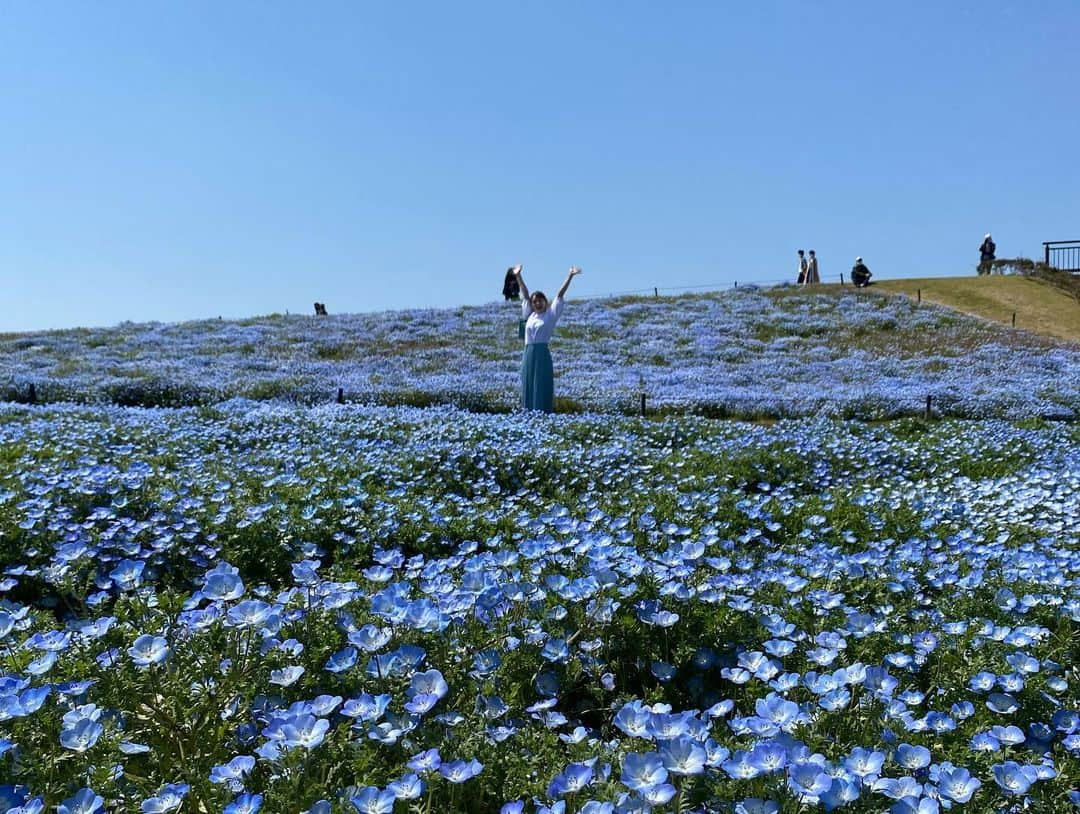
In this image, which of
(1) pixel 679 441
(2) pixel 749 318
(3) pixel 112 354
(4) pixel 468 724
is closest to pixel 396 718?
(4) pixel 468 724

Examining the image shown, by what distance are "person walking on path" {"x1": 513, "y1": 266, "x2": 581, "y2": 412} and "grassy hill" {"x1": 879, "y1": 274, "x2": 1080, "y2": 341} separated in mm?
18932

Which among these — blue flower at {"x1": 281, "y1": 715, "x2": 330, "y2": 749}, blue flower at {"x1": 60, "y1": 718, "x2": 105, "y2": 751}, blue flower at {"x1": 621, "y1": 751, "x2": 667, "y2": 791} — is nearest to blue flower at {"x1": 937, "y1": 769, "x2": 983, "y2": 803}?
blue flower at {"x1": 621, "y1": 751, "x2": 667, "y2": 791}

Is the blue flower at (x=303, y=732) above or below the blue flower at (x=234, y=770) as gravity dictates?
above

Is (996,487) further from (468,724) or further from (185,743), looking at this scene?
(185,743)

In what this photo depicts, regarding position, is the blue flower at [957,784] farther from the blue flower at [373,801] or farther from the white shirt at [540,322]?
the white shirt at [540,322]

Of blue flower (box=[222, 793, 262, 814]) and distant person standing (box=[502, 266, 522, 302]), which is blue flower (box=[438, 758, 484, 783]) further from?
distant person standing (box=[502, 266, 522, 302])

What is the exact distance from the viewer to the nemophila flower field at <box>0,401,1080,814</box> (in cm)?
202

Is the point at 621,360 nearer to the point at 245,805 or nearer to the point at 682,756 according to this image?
the point at 682,756

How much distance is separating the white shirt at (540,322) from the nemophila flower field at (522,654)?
596 cm

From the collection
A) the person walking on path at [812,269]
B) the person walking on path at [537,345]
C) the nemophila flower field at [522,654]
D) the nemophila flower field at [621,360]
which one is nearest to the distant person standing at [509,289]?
the nemophila flower field at [621,360]

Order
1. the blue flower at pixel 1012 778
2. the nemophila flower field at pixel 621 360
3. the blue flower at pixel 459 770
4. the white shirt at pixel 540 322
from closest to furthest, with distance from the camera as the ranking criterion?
1. the blue flower at pixel 459 770
2. the blue flower at pixel 1012 778
3. the white shirt at pixel 540 322
4. the nemophila flower field at pixel 621 360

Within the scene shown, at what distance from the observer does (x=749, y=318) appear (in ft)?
90.6

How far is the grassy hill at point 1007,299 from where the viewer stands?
83.9 ft

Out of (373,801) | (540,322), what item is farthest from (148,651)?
(540,322)
